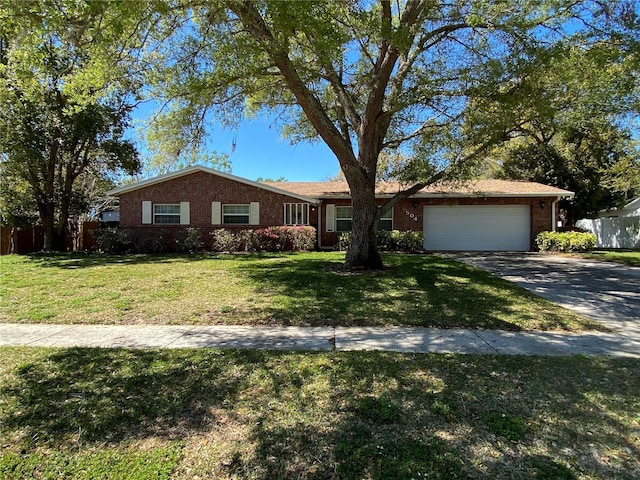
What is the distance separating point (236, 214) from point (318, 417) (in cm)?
1590

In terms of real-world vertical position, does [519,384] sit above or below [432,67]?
below

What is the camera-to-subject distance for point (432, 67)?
10625 mm

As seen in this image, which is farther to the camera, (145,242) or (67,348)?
(145,242)

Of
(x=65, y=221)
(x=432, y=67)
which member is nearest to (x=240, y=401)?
(x=432, y=67)

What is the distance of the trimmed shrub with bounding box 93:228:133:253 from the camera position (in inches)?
664

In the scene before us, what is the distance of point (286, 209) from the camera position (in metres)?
18.3

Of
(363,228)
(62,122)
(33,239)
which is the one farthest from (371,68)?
(33,239)

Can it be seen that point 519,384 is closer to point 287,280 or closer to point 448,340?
point 448,340

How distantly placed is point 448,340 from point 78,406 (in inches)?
161

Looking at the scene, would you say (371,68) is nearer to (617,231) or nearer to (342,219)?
(342,219)

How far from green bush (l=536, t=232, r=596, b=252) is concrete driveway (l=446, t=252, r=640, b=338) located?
2.38 metres

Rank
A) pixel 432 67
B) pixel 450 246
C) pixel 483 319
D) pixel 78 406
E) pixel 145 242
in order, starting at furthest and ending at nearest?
pixel 450 246 < pixel 145 242 < pixel 432 67 < pixel 483 319 < pixel 78 406

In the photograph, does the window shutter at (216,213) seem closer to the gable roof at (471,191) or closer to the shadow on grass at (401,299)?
the gable roof at (471,191)

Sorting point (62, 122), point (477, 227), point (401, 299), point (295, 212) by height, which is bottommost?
point (401, 299)
